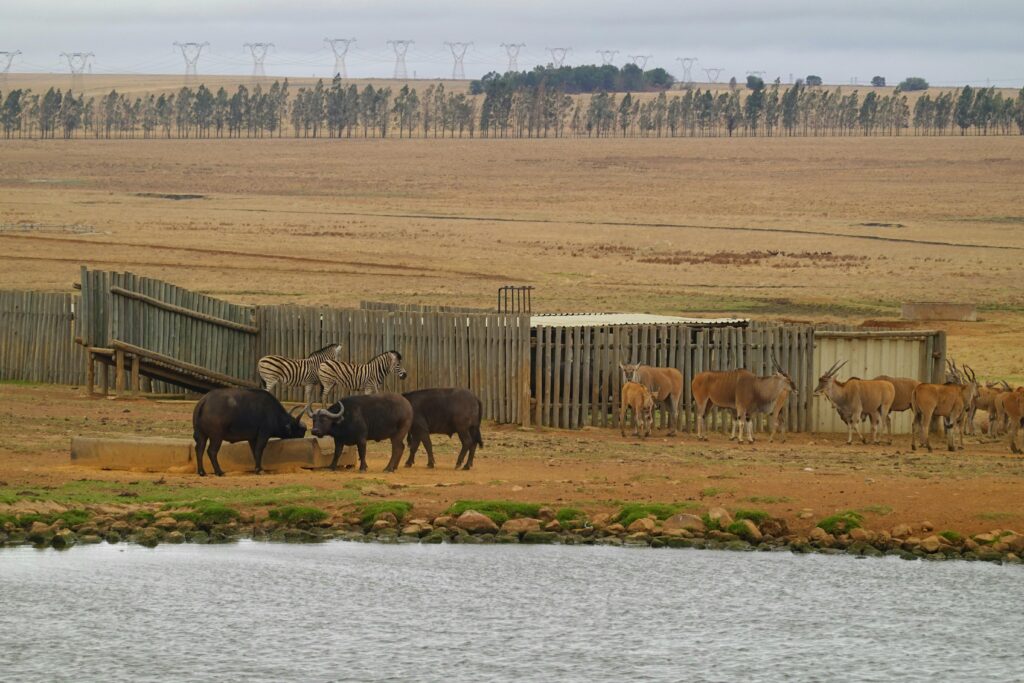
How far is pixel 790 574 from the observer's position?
17922 millimetres

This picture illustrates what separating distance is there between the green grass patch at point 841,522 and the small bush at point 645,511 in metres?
1.63

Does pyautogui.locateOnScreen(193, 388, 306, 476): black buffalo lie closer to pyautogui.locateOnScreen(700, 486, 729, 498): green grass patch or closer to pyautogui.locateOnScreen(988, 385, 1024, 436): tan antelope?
pyautogui.locateOnScreen(700, 486, 729, 498): green grass patch

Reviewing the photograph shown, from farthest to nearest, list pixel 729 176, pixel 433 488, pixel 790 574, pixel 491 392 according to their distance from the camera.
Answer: pixel 729 176, pixel 491 392, pixel 433 488, pixel 790 574

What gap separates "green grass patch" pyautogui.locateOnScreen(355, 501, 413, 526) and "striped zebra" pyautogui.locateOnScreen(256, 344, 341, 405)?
948 centimetres

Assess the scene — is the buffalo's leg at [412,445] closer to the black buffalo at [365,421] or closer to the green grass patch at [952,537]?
the black buffalo at [365,421]

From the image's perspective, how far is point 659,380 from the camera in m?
26.6

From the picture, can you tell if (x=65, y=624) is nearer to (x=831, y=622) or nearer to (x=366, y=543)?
(x=366, y=543)

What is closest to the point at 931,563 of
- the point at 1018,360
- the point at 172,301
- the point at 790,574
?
the point at 790,574

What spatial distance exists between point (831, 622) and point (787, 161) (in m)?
132

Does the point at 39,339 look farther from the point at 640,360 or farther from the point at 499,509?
the point at 499,509

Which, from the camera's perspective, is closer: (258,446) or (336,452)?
(258,446)

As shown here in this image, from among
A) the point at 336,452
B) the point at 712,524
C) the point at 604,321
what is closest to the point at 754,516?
the point at 712,524

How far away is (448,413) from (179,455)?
3490 millimetres

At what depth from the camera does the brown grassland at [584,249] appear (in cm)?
2178
